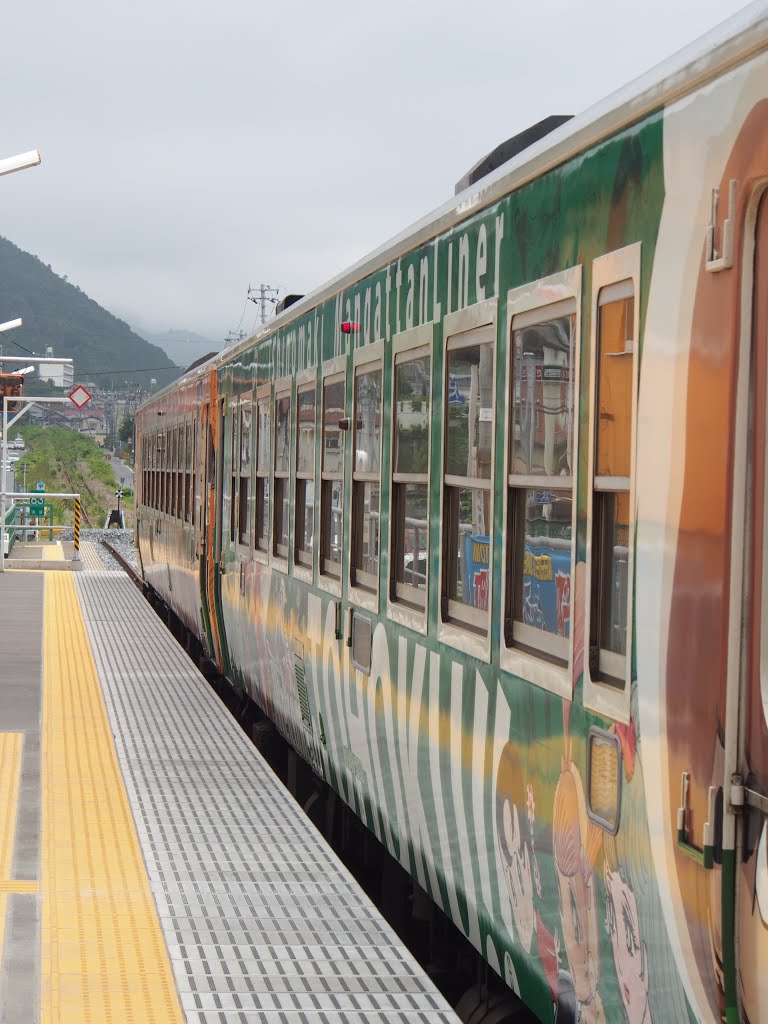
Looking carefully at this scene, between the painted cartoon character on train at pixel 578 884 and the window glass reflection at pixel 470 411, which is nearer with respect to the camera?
the painted cartoon character on train at pixel 578 884

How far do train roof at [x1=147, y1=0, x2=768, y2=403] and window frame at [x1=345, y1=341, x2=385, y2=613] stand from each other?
1.40 feet

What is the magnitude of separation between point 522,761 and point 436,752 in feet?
2.94

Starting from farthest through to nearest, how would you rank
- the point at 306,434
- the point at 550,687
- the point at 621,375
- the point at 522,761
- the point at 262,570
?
the point at 262,570
the point at 306,434
the point at 522,761
the point at 550,687
the point at 621,375

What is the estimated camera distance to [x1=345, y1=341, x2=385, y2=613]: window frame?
17.7ft

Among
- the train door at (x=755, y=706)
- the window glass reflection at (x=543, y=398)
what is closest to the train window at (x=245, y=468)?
the window glass reflection at (x=543, y=398)

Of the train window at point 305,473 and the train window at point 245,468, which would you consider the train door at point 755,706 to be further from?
the train window at point 245,468

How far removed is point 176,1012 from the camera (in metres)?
3.97

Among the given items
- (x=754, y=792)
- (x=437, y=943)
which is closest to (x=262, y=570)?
(x=437, y=943)

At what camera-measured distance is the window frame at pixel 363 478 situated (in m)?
5.41

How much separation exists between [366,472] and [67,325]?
178m

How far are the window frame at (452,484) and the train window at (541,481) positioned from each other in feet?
0.42

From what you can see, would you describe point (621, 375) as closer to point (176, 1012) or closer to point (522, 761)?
point (522, 761)

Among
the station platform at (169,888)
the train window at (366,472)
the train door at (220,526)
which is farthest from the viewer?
the train door at (220,526)

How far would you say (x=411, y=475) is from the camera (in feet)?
16.2
